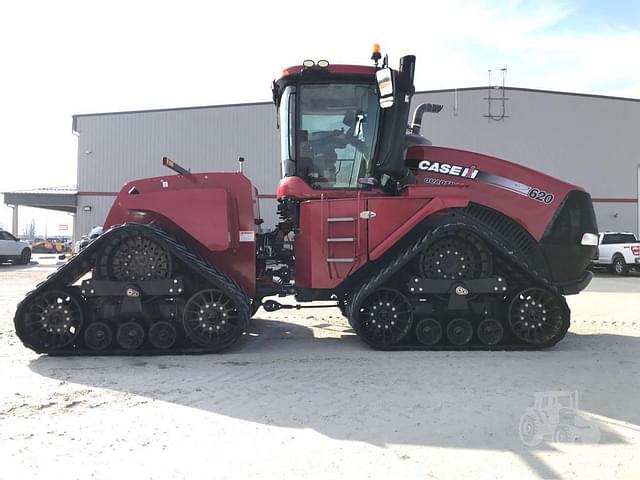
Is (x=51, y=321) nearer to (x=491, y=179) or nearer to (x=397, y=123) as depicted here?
(x=397, y=123)

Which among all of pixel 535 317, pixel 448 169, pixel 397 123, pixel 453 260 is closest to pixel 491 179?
pixel 448 169

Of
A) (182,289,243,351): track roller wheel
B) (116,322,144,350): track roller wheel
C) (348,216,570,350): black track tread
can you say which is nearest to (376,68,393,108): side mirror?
(348,216,570,350): black track tread

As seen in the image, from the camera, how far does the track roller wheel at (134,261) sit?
577 cm

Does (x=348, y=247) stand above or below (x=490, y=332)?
above

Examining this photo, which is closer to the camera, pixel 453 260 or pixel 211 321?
pixel 211 321

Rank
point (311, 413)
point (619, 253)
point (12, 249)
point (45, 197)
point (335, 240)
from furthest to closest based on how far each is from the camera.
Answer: point (45, 197), point (12, 249), point (619, 253), point (335, 240), point (311, 413)

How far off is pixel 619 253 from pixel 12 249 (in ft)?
82.7

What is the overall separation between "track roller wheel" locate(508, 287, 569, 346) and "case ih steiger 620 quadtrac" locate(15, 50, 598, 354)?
0.02m

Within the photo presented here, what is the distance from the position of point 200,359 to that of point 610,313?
24.4 ft

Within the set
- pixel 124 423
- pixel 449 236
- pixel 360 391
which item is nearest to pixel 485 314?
pixel 449 236

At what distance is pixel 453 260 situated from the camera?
19.7ft

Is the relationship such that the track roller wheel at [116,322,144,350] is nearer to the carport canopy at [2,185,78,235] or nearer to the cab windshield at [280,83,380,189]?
the cab windshield at [280,83,380,189]

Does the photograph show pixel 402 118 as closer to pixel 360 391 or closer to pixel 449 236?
pixel 449 236

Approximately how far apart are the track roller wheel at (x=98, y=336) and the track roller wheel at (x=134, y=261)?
1.80 ft
